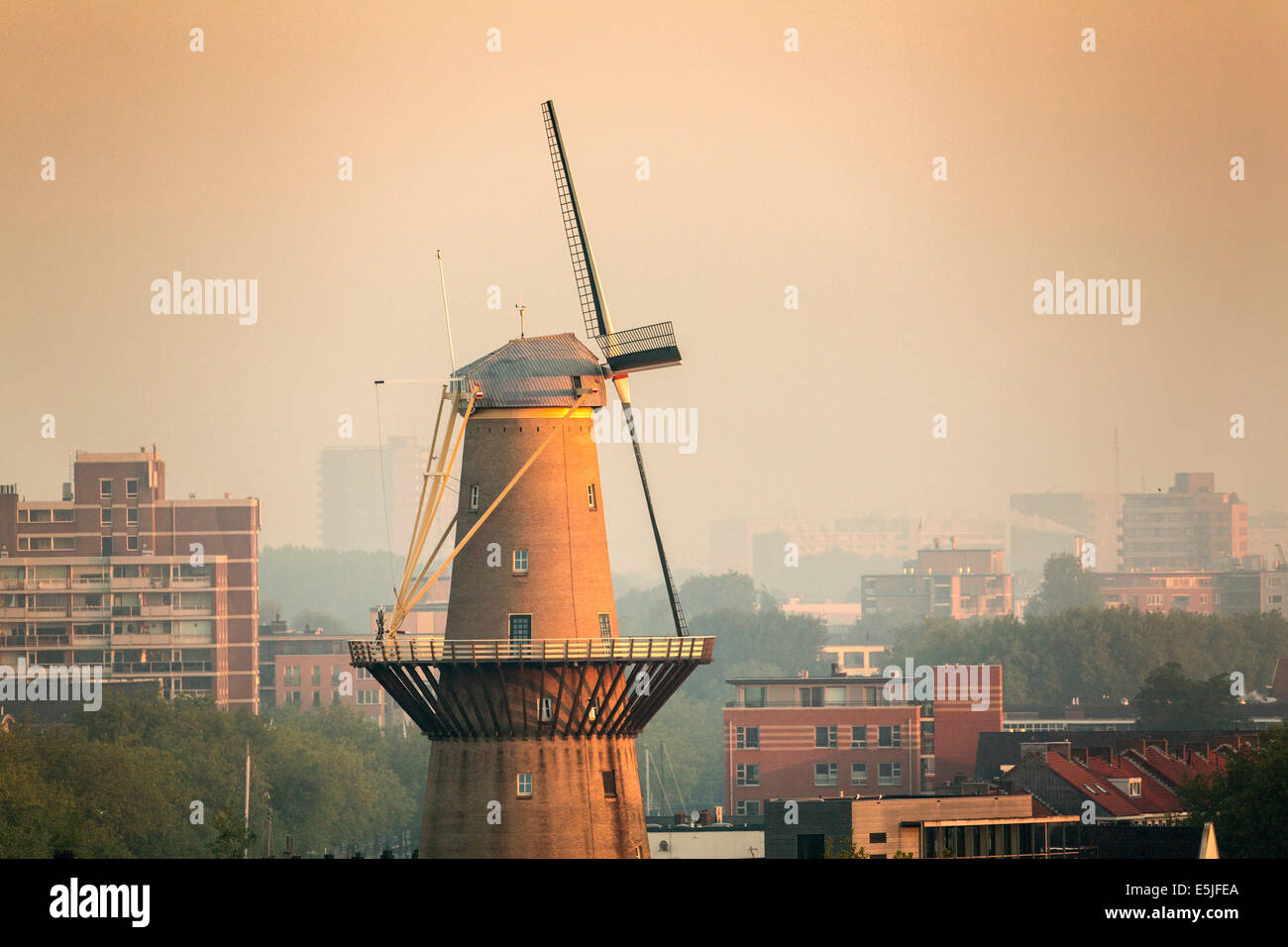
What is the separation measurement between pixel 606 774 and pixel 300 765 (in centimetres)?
8084

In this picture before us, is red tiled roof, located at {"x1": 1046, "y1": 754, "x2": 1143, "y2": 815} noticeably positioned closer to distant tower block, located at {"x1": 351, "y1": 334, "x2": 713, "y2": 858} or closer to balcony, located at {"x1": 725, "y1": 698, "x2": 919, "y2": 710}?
balcony, located at {"x1": 725, "y1": 698, "x2": 919, "y2": 710}

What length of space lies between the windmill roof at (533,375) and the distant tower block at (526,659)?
0.06 m

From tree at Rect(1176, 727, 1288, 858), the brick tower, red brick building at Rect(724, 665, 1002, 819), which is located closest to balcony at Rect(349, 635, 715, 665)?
the brick tower

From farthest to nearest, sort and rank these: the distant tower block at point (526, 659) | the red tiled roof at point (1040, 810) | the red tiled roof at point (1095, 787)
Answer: the red tiled roof at point (1095, 787) < the red tiled roof at point (1040, 810) < the distant tower block at point (526, 659)

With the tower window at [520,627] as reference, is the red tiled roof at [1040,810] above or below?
below

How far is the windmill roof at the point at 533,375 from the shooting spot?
244ft

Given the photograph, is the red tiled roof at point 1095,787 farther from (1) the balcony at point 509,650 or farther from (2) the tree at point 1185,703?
(2) the tree at point 1185,703

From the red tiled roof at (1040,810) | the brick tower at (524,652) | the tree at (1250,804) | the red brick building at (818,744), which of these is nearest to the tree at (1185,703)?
the red brick building at (818,744)

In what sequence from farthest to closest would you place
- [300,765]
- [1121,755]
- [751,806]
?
[300,765]
[751,806]
[1121,755]

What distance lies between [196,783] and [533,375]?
75772 millimetres
